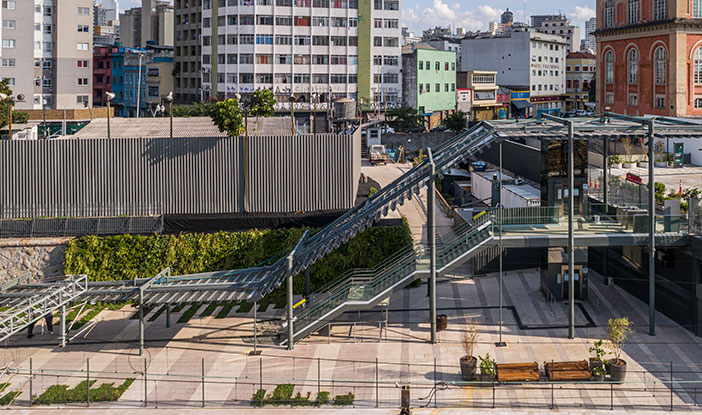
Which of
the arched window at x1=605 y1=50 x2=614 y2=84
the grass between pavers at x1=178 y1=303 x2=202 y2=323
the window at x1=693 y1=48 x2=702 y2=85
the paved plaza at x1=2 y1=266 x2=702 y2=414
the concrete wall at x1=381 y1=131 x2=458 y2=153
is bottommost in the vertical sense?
the paved plaza at x1=2 y1=266 x2=702 y2=414

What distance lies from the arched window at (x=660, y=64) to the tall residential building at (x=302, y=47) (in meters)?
46.0

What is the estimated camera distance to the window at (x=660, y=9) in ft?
300

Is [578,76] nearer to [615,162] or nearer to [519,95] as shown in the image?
[519,95]

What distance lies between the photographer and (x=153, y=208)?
45.2 m

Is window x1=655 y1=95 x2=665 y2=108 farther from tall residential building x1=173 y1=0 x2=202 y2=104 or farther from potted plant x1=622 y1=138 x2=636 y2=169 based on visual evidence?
tall residential building x1=173 y1=0 x2=202 y2=104

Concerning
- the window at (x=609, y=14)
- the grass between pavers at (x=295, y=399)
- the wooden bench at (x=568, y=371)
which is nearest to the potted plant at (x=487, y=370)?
the wooden bench at (x=568, y=371)

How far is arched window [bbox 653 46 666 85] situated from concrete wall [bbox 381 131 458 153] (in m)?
28.8

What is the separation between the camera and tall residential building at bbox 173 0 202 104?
137750mm

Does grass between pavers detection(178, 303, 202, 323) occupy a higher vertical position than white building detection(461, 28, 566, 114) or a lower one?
lower

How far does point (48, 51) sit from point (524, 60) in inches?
3787

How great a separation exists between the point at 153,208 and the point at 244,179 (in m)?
5.60

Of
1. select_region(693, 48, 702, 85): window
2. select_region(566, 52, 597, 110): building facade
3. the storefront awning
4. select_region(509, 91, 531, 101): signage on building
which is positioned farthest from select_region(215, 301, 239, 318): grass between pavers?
select_region(566, 52, 597, 110): building facade

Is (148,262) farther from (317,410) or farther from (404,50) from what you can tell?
(404,50)

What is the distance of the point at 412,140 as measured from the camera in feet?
350
